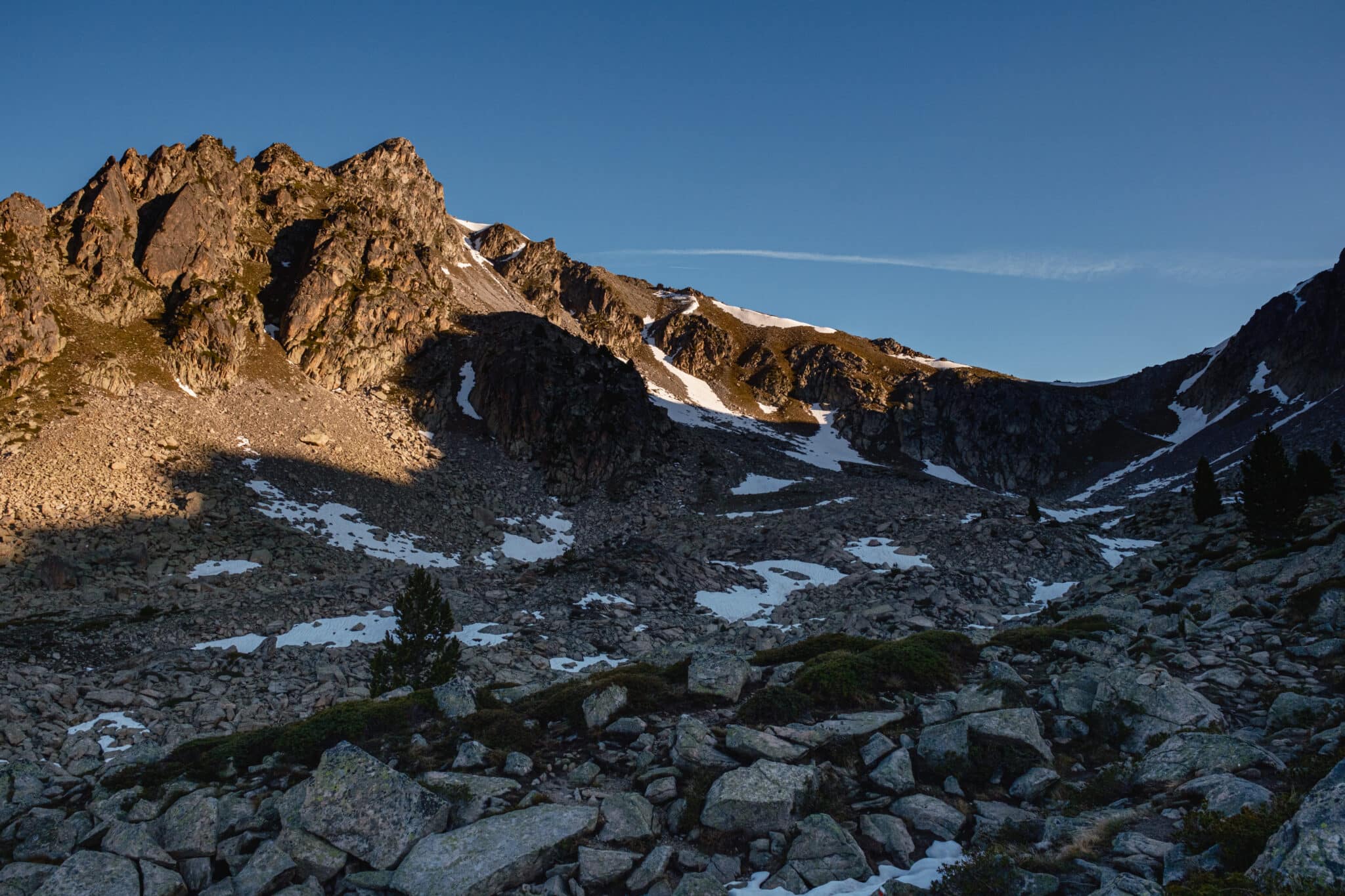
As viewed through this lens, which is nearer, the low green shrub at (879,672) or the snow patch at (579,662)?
the low green shrub at (879,672)

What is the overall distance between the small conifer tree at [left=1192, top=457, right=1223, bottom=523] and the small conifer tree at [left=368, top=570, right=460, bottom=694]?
5239 cm

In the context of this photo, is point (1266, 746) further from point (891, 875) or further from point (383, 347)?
point (383, 347)

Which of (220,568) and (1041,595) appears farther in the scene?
(220,568)

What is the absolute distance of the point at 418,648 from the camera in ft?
76.9

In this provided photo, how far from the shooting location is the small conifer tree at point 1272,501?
31828 millimetres

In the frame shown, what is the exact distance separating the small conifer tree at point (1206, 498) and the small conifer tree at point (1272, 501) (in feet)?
46.4

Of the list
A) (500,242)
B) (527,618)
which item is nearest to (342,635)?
(527,618)

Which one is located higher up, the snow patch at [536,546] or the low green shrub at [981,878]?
the low green shrub at [981,878]

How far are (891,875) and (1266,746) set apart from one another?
22.1 ft

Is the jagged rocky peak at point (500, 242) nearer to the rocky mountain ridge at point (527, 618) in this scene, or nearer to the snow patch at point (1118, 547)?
the rocky mountain ridge at point (527, 618)

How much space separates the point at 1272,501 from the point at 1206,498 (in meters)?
18.3

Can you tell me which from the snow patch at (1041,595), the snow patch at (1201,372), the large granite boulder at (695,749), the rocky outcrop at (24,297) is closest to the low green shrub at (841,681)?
the large granite boulder at (695,749)

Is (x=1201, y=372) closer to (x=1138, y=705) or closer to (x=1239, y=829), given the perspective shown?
(x=1138, y=705)

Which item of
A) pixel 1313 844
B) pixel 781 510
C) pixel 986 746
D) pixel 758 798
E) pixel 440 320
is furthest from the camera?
pixel 440 320
